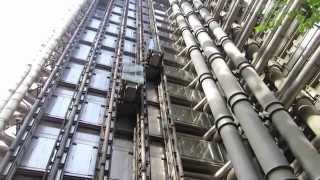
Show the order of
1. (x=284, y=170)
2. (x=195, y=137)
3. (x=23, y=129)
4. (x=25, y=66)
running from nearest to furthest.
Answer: (x=284, y=170) < (x=23, y=129) < (x=195, y=137) < (x=25, y=66)

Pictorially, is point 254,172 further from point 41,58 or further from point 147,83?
point 41,58

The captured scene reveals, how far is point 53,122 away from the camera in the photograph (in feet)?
48.2

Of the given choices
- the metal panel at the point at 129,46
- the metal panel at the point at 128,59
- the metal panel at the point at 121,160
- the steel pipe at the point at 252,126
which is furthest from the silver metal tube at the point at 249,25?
the metal panel at the point at 129,46

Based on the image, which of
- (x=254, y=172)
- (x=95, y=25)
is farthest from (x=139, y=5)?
(x=254, y=172)

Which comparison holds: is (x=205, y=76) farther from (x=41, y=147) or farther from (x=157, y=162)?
(x=41, y=147)

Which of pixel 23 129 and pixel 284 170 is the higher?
pixel 23 129

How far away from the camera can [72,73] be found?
1903 centimetres

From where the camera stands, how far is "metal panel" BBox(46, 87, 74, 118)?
15.2 meters

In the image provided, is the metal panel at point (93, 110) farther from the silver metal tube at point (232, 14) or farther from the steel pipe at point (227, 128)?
the silver metal tube at point (232, 14)

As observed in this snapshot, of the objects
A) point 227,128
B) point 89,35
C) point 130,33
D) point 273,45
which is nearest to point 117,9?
point 130,33

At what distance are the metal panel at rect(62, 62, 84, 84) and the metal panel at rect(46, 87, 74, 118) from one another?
0.99m

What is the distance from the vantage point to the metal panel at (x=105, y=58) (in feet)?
69.6

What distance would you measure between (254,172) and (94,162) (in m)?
5.88

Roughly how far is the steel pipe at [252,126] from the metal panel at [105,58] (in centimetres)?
700
